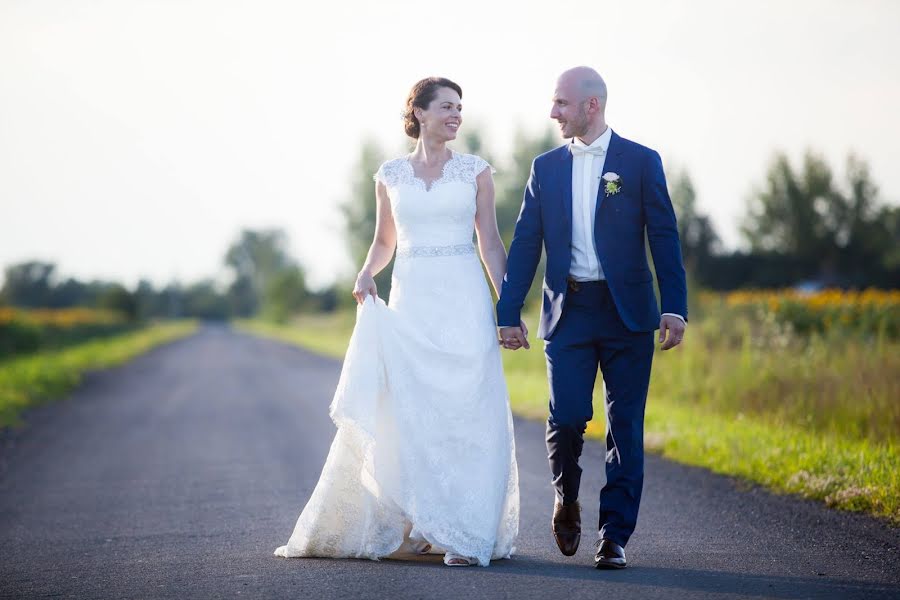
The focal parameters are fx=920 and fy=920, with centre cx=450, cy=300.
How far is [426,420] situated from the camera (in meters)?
4.77

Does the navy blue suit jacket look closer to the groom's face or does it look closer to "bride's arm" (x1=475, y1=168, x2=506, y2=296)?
the groom's face

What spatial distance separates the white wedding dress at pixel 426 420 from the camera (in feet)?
15.3

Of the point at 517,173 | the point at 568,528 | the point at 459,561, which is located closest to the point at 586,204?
the point at 568,528

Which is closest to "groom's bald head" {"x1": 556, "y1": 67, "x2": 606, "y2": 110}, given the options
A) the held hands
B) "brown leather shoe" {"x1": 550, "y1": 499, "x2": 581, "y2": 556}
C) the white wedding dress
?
the white wedding dress

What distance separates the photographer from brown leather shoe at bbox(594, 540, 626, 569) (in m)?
4.25

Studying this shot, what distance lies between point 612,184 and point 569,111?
1.38ft

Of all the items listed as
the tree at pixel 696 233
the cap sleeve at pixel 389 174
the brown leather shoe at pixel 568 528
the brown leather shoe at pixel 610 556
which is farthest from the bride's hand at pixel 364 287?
the tree at pixel 696 233

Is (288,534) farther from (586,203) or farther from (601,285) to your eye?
(586,203)

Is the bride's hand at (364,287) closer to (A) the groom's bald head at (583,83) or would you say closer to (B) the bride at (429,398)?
(B) the bride at (429,398)

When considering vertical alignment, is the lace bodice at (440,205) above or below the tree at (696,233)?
below

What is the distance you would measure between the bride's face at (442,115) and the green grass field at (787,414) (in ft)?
10.6

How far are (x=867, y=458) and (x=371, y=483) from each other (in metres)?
3.54

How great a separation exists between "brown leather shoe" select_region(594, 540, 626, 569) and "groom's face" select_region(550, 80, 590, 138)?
6.57 ft

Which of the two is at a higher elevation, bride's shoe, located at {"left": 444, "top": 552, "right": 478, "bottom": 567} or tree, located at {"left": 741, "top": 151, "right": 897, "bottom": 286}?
tree, located at {"left": 741, "top": 151, "right": 897, "bottom": 286}
